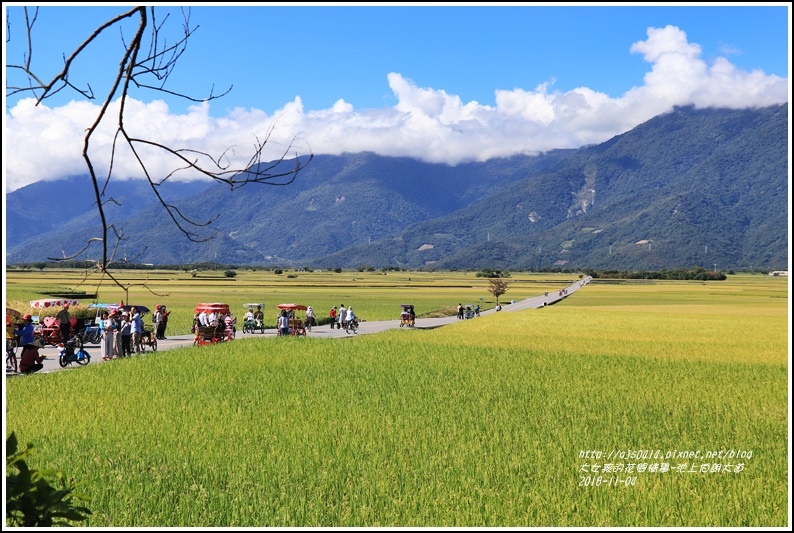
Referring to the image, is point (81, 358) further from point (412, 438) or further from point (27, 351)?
point (412, 438)

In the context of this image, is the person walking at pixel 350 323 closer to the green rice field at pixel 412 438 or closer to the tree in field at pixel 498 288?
the green rice field at pixel 412 438

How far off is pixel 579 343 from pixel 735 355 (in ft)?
24.5

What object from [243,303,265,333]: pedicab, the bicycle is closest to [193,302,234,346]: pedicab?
[243,303,265,333]: pedicab

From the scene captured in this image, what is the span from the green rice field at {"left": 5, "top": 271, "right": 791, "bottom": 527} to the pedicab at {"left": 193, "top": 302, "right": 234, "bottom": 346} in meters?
3.62

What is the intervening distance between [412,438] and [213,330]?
20.4 metres

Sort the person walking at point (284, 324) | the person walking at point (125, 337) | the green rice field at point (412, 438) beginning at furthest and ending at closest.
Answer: the person walking at point (284, 324) < the person walking at point (125, 337) < the green rice field at point (412, 438)

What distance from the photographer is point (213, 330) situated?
32.2 metres

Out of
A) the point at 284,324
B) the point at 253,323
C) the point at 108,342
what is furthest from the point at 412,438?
the point at 253,323

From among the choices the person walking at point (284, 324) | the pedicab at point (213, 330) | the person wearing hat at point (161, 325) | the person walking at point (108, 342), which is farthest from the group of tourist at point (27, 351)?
the person walking at point (284, 324)

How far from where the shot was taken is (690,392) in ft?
65.5

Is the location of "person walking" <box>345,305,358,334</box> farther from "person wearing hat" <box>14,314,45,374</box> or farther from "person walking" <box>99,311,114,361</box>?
"person wearing hat" <box>14,314,45,374</box>

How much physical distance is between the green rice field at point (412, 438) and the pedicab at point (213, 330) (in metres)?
3.62

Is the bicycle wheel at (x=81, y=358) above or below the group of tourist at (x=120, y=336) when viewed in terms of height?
below

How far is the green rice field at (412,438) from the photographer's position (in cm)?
936
